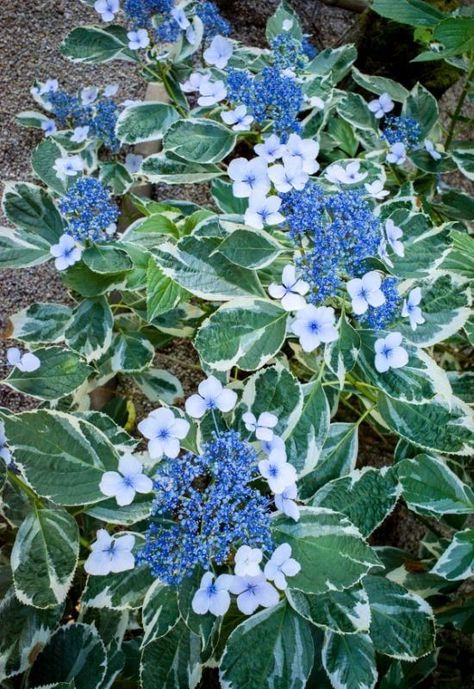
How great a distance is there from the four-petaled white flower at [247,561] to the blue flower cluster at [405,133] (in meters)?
1.03

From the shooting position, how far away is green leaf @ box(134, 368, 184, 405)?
1426mm

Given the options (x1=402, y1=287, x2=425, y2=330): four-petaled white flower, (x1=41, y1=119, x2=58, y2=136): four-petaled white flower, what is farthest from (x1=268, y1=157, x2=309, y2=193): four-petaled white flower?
(x1=41, y1=119, x2=58, y2=136): four-petaled white flower

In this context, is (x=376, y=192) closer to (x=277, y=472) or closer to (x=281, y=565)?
(x=277, y=472)

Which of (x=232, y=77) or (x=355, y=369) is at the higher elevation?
(x=232, y=77)

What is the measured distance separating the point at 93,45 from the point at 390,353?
0.99 metres

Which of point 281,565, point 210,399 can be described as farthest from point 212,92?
point 281,565

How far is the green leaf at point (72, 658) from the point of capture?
1086mm

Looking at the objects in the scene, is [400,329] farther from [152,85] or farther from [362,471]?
[152,85]

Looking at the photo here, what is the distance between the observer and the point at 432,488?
1107 mm

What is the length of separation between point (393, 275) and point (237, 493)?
0.41 m

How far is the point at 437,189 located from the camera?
5.53 feet

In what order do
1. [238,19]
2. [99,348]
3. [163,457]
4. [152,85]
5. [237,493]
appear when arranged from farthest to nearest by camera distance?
[238,19], [152,85], [99,348], [163,457], [237,493]

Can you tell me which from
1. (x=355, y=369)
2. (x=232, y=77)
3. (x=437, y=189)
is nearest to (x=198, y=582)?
(x=355, y=369)

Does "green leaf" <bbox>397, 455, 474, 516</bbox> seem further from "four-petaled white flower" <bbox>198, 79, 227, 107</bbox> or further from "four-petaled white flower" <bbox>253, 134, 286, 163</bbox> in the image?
"four-petaled white flower" <bbox>198, 79, 227, 107</bbox>
